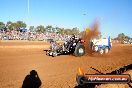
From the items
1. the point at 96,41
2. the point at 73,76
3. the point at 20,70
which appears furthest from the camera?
the point at 96,41

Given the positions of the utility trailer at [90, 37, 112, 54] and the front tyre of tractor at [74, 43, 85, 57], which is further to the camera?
the utility trailer at [90, 37, 112, 54]

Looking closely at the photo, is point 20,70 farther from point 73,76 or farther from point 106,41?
point 106,41

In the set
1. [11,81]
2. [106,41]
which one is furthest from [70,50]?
[11,81]

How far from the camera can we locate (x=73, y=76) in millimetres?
9773

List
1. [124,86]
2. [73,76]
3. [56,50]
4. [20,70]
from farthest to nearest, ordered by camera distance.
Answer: [56,50] < [20,70] < [73,76] < [124,86]

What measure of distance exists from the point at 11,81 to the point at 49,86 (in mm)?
1541

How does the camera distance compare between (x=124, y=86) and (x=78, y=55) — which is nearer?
(x=124, y=86)

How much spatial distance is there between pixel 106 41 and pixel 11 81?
45.7ft

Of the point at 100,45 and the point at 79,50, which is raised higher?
the point at 100,45

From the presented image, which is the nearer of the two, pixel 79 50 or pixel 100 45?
pixel 79 50

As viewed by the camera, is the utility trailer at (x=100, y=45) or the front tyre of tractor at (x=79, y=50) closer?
the front tyre of tractor at (x=79, y=50)

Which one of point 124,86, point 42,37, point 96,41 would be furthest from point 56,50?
point 42,37

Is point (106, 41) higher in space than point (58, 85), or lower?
higher

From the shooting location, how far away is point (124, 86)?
5.68 metres
